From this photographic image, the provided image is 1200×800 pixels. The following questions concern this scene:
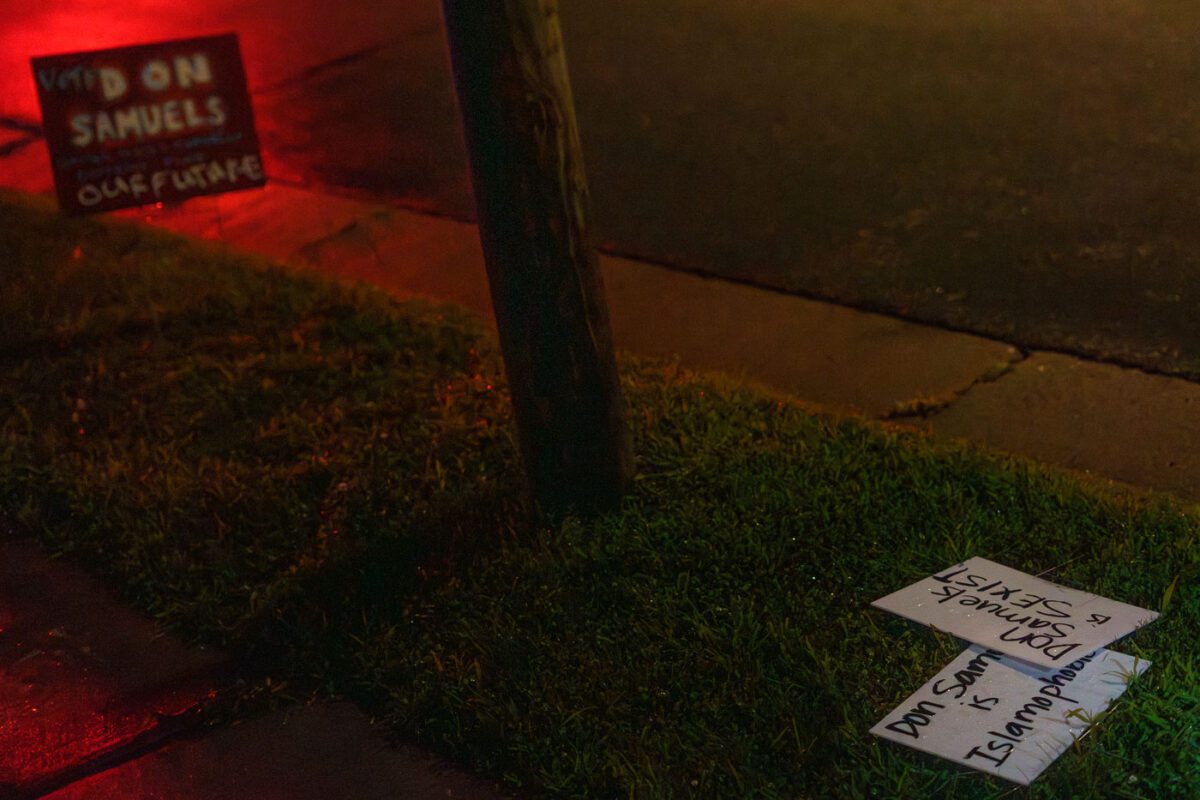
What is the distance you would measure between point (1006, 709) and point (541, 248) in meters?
1.58

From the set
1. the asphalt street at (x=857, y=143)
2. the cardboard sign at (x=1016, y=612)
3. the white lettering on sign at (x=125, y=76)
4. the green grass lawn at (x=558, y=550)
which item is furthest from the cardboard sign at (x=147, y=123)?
the cardboard sign at (x=1016, y=612)

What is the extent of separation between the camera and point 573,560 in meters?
3.48

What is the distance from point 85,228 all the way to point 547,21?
12.6 ft

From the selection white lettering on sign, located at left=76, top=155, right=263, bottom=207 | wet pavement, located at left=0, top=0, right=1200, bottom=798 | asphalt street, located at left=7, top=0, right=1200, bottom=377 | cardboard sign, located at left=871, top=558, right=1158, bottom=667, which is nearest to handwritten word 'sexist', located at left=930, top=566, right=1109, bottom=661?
cardboard sign, located at left=871, top=558, right=1158, bottom=667

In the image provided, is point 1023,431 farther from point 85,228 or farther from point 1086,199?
point 85,228

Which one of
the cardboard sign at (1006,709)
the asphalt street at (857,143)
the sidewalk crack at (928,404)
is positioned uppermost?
the asphalt street at (857,143)

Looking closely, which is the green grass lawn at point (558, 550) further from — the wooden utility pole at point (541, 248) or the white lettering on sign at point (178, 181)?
the white lettering on sign at point (178, 181)

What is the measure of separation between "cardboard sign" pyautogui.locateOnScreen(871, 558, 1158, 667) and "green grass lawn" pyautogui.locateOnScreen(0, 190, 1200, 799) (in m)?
0.05

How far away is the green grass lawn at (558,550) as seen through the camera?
2.82 metres

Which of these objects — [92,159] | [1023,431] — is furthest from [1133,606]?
[92,159]

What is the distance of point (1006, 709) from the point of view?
283 centimetres

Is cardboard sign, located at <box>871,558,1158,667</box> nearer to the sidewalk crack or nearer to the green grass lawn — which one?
the green grass lawn

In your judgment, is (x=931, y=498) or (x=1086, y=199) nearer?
(x=931, y=498)

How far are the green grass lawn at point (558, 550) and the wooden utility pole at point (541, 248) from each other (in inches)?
7.1
